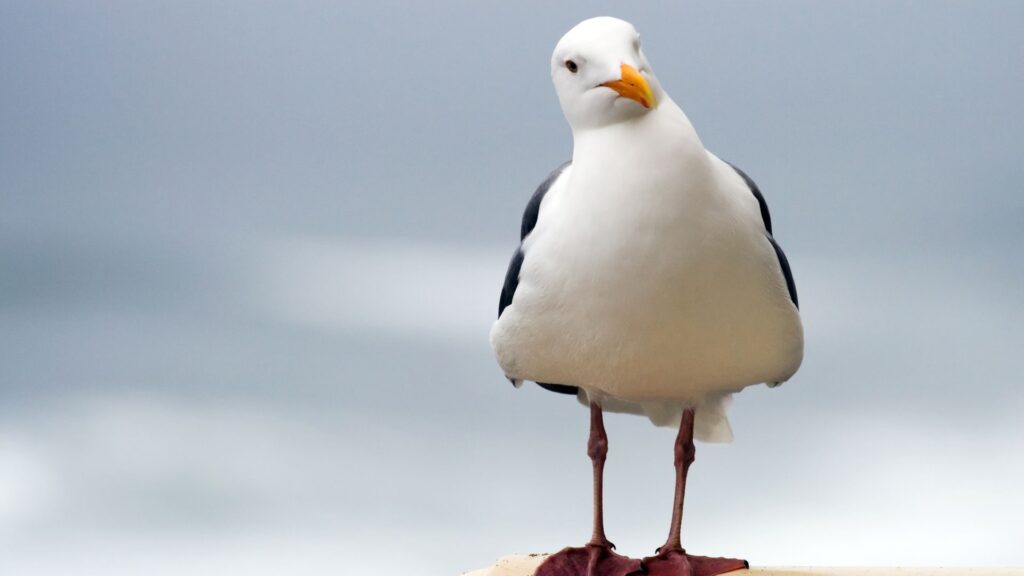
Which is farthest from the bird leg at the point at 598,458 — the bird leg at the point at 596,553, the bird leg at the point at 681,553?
the bird leg at the point at 681,553

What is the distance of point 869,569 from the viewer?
17.9 feet

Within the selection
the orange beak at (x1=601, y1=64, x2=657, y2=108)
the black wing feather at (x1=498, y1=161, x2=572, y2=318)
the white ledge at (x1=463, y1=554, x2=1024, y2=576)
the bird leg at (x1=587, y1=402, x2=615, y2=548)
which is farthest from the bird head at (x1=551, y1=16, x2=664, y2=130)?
the white ledge at (x1=463, y1=554, x2=1024, y2=576)

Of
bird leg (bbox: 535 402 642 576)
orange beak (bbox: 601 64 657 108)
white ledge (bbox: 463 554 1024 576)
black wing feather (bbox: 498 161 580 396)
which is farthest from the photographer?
white ledge (bbox: 463 554 1024 576)

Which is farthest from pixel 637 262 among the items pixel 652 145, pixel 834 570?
pixel 834 570

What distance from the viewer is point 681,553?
5.04 meters

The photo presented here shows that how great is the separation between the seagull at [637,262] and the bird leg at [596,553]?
9cm

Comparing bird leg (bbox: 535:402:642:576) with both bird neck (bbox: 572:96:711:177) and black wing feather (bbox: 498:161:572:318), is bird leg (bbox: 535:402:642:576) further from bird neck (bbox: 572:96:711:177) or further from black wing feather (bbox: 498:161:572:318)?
bird neck (bbox: 572:96:711:177)

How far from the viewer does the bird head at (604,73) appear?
4.51m

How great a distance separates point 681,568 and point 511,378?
0.76m

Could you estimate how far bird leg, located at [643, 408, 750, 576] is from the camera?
497 centimetres

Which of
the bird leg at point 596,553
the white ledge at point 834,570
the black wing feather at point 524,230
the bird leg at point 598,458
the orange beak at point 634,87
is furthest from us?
the white ledge at point 834,570

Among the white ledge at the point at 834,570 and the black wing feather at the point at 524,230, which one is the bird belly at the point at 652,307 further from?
the white ledge at the point at 834,570

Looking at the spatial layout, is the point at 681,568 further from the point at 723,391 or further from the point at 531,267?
the point at 531,267

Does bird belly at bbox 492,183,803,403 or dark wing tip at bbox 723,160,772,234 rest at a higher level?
dark wing tip at bbox 723,160,772,234
